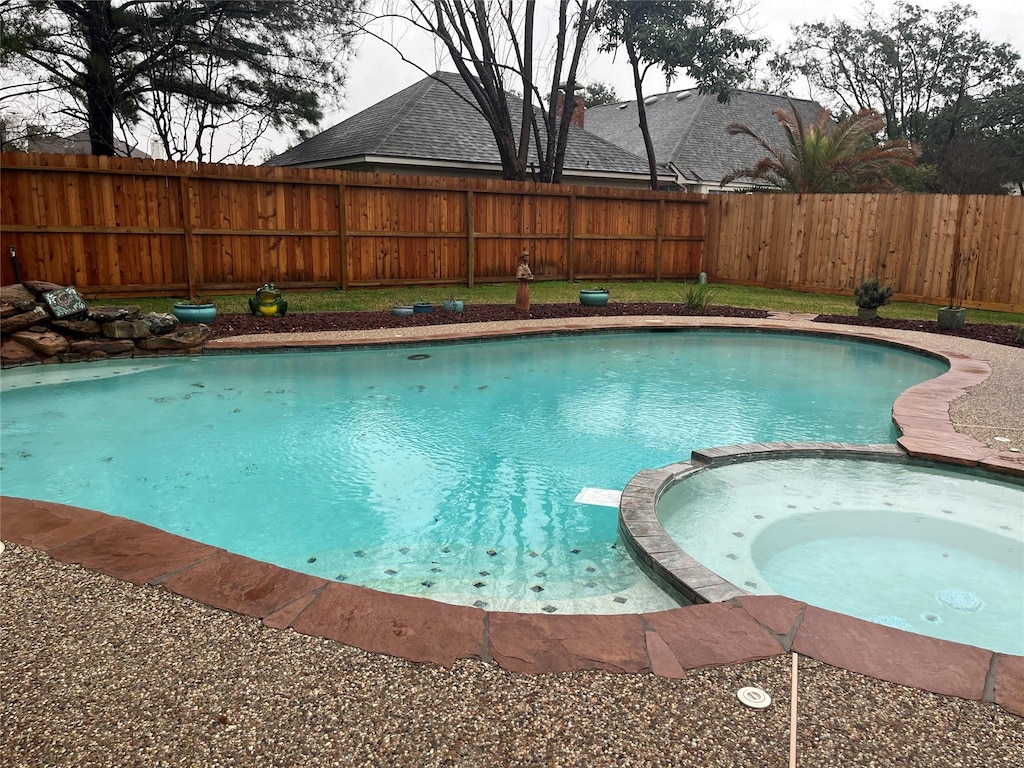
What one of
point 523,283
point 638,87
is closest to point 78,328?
point 523,283

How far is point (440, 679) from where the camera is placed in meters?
2.04

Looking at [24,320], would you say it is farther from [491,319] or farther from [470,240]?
[470,240]

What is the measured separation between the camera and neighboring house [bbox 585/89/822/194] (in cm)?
2008

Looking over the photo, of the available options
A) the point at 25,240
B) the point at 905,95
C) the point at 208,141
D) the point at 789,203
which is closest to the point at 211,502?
the point at 25,240

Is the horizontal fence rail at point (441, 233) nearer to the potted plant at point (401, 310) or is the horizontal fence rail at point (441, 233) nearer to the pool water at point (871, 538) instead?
the potted plant at point (401, 310)

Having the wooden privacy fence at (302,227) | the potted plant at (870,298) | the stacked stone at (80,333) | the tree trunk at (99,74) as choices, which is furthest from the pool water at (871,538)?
the tree trunk at (99,74)

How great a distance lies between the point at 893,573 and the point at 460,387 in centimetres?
431

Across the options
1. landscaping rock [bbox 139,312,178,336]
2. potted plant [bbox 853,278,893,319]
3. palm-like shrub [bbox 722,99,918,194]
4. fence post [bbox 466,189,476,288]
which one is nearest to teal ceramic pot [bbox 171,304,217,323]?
landscaping rock [bbox 139,312,178,336]

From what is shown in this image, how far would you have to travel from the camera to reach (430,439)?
18.0 feet

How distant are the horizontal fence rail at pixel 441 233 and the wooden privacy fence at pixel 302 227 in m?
0.02

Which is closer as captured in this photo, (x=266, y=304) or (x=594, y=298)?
(x=266, y=304)

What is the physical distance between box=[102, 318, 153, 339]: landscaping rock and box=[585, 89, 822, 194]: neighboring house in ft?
50.9

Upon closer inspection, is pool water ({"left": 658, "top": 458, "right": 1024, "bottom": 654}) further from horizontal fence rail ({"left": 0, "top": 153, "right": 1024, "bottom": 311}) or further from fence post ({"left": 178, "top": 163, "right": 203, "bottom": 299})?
horizontal fence rail ({"left": 0, "top": 153, "right": 1024, "bottom": 311})

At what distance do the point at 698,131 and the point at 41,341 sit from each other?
18.9m
